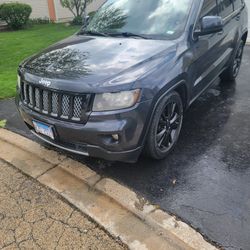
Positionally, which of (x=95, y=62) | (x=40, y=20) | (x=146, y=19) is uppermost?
(x=146, y=19)

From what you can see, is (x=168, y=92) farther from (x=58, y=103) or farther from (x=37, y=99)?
(x=37, y=99)

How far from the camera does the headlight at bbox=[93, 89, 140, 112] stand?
3.15 m

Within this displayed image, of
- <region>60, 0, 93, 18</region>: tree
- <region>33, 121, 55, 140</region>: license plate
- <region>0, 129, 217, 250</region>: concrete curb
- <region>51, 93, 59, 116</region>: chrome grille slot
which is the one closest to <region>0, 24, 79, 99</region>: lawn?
<region>0, 129, 217, 250</region>: concrete curb

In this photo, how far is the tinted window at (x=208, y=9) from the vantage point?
4.36 metres

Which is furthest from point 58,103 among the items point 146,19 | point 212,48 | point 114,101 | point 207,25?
point 212,48

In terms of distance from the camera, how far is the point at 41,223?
3.09 meters

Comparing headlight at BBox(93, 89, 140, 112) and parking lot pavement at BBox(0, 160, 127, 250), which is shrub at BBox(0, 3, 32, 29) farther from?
headlight at BBox(93, 89, 140, 112)

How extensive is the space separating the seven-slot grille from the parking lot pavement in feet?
2.66

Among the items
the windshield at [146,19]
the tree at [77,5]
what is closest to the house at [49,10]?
the tree at [77,5]

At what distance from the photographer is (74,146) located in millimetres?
3457

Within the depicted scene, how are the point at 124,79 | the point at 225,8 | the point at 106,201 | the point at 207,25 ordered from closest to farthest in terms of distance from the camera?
the point at 124,79 < the point at 106,201 < the point at 207,25 < the point at 225,8

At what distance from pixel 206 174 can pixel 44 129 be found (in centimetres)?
174

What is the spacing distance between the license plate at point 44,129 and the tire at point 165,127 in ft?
3.20

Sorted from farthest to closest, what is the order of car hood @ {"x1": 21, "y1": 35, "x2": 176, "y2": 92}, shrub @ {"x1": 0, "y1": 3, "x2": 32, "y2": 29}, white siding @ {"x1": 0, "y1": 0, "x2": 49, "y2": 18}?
1. white siding @ {"x1": 0, "y1": 0, "x2": 49, "y2": 18}
2. shrub @ {"x1": 0, "y1": 3, "x2": 32, "y2": 29}
3. car hood @ {"x1": 21, "y1": 35, "x2": 176, "y2": 92}
